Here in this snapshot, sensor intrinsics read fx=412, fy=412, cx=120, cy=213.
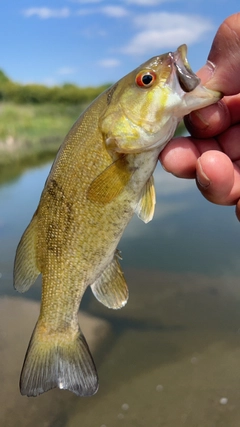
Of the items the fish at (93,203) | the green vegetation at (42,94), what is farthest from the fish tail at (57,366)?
the green vegetation at (42,94)

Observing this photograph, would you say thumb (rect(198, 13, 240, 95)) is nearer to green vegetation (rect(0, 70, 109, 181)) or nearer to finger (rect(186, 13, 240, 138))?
finger (rect(186, 13, 240, 138))

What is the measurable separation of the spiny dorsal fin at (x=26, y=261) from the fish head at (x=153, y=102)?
685mm

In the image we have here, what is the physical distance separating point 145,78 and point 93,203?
0.67 meters

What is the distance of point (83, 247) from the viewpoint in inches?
85.9

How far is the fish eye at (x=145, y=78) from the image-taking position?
6.60 ft

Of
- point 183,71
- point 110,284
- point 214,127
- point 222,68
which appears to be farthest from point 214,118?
point 110,284

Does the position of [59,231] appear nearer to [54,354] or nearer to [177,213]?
[54,354]

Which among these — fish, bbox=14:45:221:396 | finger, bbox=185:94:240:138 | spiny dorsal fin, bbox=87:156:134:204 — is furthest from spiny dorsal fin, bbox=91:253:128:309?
finger, bbox=185:94:240:138

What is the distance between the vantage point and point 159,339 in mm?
4508

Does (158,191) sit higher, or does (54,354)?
(54,354)

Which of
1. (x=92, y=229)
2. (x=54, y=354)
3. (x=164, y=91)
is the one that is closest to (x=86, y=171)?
(x=92, y=229)

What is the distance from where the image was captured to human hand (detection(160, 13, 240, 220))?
7.36 ft

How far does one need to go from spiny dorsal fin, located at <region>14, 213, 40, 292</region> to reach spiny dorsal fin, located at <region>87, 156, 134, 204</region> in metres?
0.46

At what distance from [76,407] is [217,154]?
107 inches
